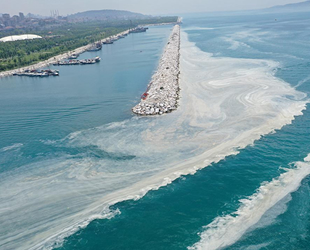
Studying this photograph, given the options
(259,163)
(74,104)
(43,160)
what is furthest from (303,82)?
(43,160)

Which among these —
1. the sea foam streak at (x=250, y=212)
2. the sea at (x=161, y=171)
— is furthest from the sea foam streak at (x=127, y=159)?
the sea foam streak at (x=250, y=212)

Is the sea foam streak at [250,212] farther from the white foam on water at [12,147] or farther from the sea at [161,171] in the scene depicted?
the white foam on water at [12,147]

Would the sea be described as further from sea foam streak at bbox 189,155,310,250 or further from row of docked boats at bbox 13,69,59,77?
row of docked boats at bbox 13,69,59,77

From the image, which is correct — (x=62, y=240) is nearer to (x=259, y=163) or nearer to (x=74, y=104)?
(x=259, y=163)

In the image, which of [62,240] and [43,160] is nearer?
[62,240]

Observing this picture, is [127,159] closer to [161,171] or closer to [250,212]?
[161,171]

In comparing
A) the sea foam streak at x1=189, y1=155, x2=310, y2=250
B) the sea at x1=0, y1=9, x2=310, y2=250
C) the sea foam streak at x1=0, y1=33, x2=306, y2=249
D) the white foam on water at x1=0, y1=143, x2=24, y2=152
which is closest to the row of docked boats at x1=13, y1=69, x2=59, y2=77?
the sea at x1=0, y1=9, x2=310, y2=250
